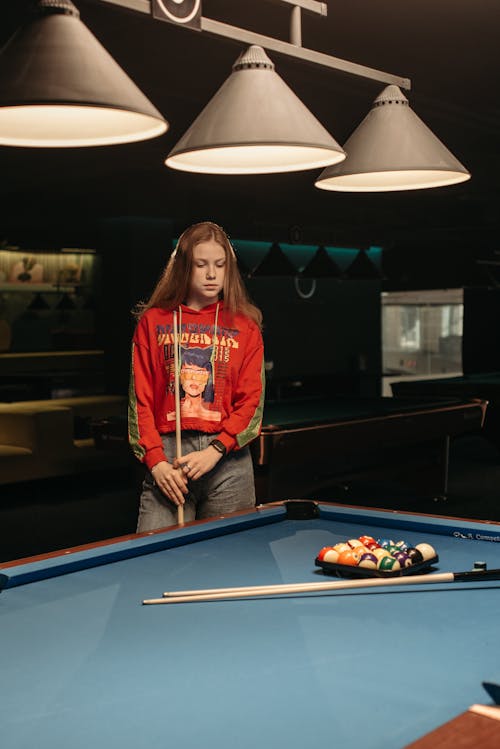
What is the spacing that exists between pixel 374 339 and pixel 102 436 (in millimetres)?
8564

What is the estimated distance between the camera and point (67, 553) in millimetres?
2158

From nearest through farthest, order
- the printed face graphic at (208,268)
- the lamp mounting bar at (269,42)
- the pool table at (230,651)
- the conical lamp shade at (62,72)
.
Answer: the pool table at (230,651) < the conical lamp shade at (62,72) < the lamp mounting bar at (269,42) < the printed face graphic at (208,268)

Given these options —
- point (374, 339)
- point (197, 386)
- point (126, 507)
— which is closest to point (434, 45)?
point (197, 386)

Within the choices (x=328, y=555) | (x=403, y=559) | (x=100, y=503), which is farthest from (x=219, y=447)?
(x=100, y=503)

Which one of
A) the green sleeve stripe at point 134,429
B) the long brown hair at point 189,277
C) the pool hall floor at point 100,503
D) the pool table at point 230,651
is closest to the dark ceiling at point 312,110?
the long brown hair at point 189,277

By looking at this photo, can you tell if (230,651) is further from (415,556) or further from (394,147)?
(394,147)

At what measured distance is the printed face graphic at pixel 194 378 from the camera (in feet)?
9.88

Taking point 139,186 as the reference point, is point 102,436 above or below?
below

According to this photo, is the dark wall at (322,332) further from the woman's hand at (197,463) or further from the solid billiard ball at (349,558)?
the solid billiard ball at (349,558)

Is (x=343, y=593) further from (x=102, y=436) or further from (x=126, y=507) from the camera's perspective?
(x=126, y=507)

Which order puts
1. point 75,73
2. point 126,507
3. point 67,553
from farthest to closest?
point 126,507, point 67,553, point 75,73

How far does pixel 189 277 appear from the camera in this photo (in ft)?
9.93

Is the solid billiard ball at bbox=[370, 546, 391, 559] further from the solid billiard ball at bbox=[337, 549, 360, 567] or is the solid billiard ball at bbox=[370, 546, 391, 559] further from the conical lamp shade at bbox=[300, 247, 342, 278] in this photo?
the conical lamp shade at bbox=[300, 247, 342, 278]

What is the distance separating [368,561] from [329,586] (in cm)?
14
